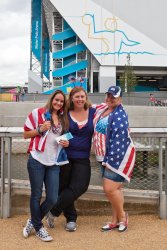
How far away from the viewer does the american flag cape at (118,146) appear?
433cm

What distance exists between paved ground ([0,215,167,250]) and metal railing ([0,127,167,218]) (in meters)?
0.31

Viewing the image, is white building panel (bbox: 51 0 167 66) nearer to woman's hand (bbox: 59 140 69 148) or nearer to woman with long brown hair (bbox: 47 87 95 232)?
woman with long brown hair (bbox: 47 87 95 232)

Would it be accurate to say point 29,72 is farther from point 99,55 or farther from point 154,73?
point 154,73

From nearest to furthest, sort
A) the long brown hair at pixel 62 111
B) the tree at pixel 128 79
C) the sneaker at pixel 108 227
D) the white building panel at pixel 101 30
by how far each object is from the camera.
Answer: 1. the long brown hair at pixel 62 111
2. the sneaker at pixel 108 227
3. the tree at pixel 128 79
4. the white building panel at pixel 101 30

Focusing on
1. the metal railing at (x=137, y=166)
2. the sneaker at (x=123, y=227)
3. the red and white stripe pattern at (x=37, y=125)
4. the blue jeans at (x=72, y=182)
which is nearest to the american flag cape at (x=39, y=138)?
the red and white stripe pattern at (x=37, y=125)

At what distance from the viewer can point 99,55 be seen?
46.8 metres

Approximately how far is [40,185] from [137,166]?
1602 millimetres

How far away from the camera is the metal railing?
5.01m

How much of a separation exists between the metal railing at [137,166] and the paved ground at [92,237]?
308 mm

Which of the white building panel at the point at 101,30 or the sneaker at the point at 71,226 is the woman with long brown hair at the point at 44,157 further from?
the white building panel at the point at 101,30

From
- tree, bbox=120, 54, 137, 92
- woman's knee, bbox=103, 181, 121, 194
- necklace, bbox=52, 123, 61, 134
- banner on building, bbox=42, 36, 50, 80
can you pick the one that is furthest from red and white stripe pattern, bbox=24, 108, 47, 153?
banner on building, bbox=42, 36, 50, 80

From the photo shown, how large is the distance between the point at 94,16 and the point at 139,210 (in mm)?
44052

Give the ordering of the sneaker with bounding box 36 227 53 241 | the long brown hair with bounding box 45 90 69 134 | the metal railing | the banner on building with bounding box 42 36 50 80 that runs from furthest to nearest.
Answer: the banner on building with bounding box 42 36 50 80, the metal railing, the long brown hair with bounding box 45 90 69 134, the sneaker with bounding box 36 227 53 241

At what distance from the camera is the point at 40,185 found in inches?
169
